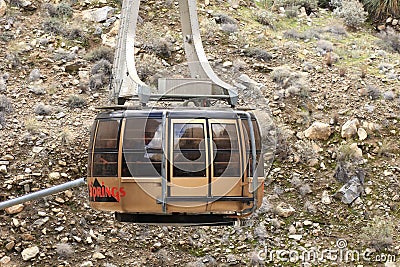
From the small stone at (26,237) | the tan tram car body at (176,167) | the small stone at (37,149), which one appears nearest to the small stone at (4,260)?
the small stone at (26,237)

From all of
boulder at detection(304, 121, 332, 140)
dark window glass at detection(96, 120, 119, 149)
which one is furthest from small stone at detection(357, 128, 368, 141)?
dark window glass at detection(96, 120, 119, 149)

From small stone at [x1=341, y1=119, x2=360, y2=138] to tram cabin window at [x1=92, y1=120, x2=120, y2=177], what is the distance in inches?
268

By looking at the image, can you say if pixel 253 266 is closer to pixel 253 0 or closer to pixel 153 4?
pixel 153 4

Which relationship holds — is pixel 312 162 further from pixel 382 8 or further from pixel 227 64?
pixel 382 8

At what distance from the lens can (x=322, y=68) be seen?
12047 mm

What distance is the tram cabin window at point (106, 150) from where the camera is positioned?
169 inches

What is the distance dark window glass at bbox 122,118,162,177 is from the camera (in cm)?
417

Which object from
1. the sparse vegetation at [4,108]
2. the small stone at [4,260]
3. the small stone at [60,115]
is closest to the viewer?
the small stone at [4,260]

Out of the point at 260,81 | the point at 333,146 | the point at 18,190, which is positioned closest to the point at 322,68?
the point at 260,81

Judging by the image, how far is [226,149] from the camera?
4.29 m

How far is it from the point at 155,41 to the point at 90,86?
191 cm

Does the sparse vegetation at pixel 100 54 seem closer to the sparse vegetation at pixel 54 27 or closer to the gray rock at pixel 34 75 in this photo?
the sparse vegetation at pixel 54 27

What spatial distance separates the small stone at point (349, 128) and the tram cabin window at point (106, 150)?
Result: 6.80 meters

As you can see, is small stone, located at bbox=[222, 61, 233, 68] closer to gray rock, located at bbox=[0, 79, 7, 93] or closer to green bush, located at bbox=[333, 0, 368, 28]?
gray rock, located at bbox=[0, 79, 7, 93]
